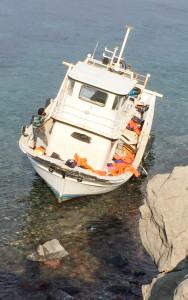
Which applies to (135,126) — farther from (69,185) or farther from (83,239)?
(83,239)

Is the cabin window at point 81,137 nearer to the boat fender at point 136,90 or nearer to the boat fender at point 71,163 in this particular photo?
the boat fender at point 71,163

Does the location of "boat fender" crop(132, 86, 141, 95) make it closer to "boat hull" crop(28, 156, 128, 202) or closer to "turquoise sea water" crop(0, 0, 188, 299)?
"turquoise sea water" crop(0, 0, 188, 299)

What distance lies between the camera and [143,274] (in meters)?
16.8

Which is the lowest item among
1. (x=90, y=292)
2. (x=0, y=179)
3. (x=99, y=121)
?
(x=0, y=179)

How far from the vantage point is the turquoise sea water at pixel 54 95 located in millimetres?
18312

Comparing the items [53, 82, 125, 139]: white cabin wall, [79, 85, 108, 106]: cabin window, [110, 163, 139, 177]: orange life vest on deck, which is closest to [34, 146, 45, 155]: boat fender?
[53, 82, 125, 139]: white cabin wall

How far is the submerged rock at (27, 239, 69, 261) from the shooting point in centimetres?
1750

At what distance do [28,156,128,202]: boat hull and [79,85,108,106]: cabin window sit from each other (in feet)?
12.4

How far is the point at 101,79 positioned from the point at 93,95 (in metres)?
0.98

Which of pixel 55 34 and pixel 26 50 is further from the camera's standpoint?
pixel 55 34

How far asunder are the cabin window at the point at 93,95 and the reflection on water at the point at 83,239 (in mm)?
5006

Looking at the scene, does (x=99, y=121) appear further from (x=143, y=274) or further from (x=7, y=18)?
(x=7, y=18)

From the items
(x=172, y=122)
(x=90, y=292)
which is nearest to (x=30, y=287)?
(x=90, y=292)

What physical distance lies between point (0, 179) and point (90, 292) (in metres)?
9.94
